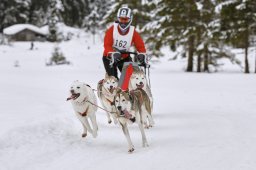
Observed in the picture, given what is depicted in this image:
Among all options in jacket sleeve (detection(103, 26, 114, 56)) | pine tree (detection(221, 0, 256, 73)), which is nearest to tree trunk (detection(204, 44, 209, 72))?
pine tree (detection(221, 0, 256, 73))

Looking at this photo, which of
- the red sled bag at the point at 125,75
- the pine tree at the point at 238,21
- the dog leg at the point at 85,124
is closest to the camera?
the dog leg at the point at 85,124

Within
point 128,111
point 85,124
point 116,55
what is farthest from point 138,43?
point 128,111

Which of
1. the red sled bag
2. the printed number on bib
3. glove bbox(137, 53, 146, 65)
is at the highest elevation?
the printed number on bib

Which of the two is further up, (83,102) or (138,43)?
(138,43)

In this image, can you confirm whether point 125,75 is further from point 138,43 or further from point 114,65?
point 138,43

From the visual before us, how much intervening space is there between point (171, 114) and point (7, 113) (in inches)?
149

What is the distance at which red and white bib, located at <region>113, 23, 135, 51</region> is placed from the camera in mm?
7805

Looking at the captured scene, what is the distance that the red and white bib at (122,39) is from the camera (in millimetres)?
7805

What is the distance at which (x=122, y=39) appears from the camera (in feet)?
25.8

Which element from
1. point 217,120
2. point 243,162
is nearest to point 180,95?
point 217,120

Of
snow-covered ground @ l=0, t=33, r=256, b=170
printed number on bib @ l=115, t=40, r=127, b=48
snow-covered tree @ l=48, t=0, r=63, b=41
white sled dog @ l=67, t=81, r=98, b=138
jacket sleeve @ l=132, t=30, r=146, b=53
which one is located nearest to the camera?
snow-covered ground @ l=0, t=33, r=256, b=170

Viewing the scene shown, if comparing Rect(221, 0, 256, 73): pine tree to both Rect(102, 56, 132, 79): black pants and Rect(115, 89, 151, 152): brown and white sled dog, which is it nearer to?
Rect(102, 56, 132, 79): black pants

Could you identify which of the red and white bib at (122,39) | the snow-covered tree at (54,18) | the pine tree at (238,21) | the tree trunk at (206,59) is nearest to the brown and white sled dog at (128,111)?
the red and white bib at (122,39)

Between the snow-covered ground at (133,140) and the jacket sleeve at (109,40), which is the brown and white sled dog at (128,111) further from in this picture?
the jacket sleeve at (109,40)
